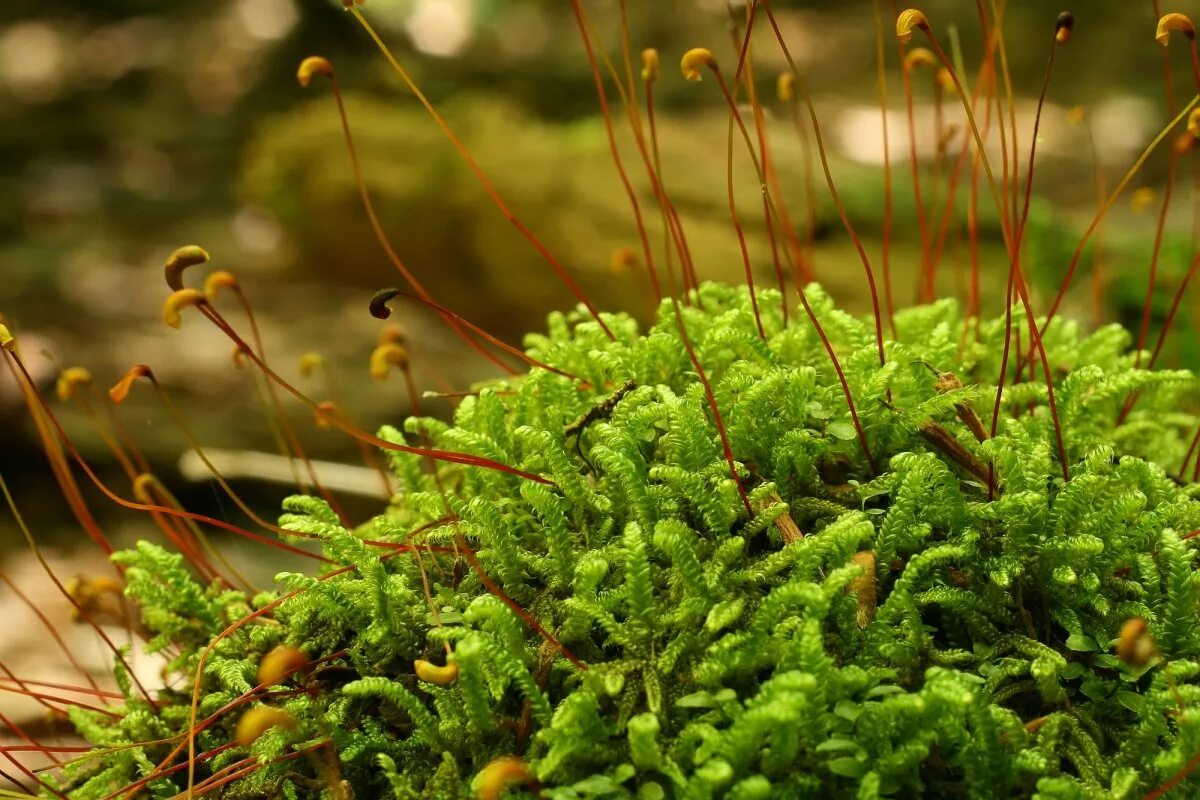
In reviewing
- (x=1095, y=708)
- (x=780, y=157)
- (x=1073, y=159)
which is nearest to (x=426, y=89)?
(x=780, y=157)

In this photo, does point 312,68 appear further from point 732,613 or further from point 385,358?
point 732,613

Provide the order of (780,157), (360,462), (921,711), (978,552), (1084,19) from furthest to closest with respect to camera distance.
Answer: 1. (1084,19)
2. (780,157)
3. (360,462)
4. (978,552)
5. (921,711)

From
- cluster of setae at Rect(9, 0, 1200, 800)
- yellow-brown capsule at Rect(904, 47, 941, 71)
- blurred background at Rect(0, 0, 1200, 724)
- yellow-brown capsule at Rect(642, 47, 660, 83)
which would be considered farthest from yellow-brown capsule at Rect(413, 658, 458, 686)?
blurred background at Rect(0, 0, 1200, 724)

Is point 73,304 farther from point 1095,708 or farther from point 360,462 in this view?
point 1095,708

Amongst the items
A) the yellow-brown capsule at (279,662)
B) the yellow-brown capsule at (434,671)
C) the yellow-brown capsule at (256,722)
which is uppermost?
the yellow-brown capsule at (279,662)

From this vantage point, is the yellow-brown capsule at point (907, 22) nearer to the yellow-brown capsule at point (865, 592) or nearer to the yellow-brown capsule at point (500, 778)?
the yellow-brown capsule at point (865, 592)

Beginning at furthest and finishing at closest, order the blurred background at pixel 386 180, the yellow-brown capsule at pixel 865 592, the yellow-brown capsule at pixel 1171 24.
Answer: the blurred background at pixel 386 180 < the yellow-brown capsule at pixel 1171 24 < the yellow-brown capsule at pixel 865 592

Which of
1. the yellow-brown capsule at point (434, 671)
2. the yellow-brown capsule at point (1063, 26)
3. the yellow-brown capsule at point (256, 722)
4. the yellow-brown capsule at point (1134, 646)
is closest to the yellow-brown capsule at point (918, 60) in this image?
the yellow-brown capsule at point (1063, 26)
